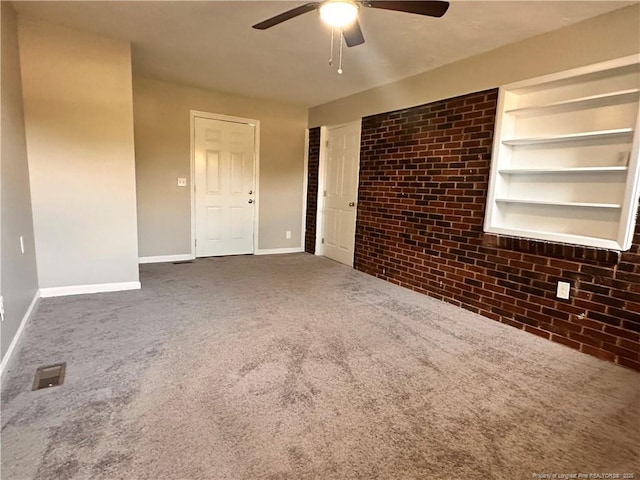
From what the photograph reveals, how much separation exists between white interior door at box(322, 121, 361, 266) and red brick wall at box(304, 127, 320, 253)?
0.19m

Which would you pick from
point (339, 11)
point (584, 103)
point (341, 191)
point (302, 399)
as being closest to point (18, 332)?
point (302, 399)

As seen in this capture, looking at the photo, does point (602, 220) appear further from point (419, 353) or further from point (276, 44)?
point (276, 44)

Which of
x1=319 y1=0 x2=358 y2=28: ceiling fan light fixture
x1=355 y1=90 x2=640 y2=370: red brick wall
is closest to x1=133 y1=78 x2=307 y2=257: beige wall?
x1=355 y1=90 x2=640 y2=370: red brick wall

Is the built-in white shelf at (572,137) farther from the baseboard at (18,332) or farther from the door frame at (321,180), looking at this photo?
the baseboard at (18,332)

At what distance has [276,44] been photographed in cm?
298

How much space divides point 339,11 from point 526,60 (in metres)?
1.73

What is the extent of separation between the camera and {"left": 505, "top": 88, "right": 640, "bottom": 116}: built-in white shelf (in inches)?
88.9

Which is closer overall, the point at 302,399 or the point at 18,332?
the point at 302,399

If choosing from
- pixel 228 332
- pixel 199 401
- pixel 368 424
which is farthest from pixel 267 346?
pixel 368 424

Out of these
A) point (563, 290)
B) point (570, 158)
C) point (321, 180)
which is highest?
point (570, 158)

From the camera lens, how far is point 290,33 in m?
2.75

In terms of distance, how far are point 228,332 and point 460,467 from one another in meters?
1.71

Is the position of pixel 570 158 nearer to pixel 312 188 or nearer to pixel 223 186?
pixel 312 188

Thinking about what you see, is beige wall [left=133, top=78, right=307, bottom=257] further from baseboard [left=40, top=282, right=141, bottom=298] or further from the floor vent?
the floor vent
